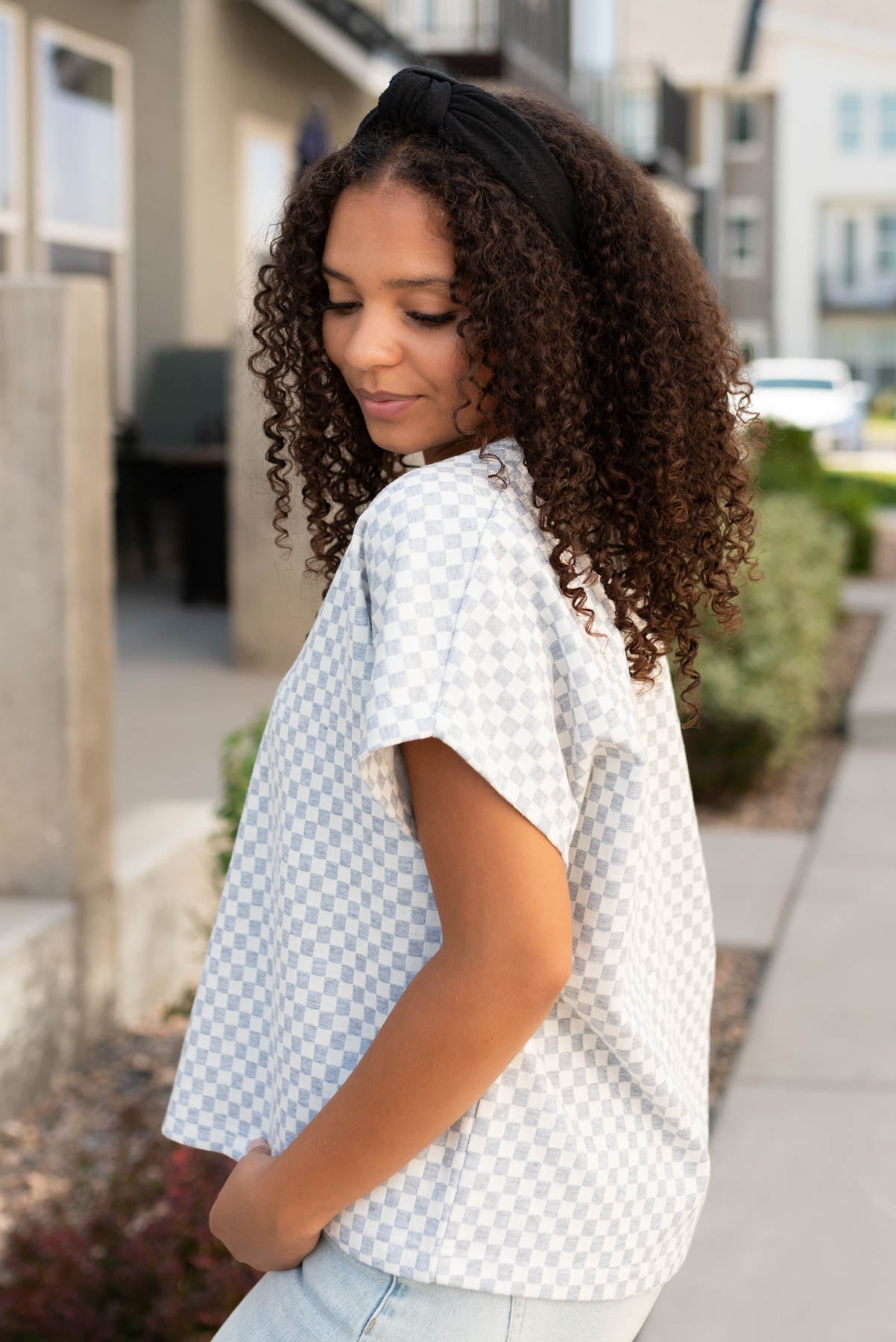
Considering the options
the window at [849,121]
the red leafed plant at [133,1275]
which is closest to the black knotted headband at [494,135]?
the red leafed plant at [133,1275]

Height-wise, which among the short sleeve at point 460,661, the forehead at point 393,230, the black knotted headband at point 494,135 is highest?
the black knotted headband at point 494,135

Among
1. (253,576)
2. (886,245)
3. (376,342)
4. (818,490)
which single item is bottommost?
(253,576)

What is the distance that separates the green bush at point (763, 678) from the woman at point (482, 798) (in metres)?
4.56

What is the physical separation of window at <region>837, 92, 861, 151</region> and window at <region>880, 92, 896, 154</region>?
0.67 metres

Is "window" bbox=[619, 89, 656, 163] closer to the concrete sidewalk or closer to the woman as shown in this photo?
the concrete sidewalk

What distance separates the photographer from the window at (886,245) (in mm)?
48812

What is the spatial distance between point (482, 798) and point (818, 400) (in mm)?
32981

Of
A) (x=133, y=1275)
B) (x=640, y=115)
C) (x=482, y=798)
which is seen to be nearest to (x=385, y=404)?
(x=482, y=798)

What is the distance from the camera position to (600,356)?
1351mm

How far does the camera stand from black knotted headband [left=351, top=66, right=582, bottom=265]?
4.33 ft

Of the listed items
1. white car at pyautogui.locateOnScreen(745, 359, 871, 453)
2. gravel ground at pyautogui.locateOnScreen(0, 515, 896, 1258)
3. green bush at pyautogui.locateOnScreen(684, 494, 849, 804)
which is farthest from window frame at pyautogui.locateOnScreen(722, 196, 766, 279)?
gravel ground at pyautogui.locateOnScreen(0, 515, 896, 1258)

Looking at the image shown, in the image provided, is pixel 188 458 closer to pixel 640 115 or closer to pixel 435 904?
pixel 435 904

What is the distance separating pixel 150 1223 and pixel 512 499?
2148mm

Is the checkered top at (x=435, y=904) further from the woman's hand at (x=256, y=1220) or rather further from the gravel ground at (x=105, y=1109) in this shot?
the gravel ground at (x=105, y=1109)
